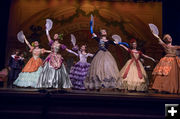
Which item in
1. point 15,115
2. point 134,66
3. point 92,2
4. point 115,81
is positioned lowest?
point 15,115

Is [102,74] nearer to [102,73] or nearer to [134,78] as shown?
[102,73]

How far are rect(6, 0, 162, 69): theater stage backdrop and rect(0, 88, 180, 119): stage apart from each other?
17.3ft

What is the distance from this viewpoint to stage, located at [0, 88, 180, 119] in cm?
302

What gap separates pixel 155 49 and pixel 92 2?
337 centimetres

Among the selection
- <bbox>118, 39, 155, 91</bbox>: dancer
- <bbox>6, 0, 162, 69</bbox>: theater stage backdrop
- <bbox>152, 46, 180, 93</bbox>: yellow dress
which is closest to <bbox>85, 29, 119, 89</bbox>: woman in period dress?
<bbox>118, 39, 155, 91</bbox>: dancer

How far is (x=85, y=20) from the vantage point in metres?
8.73

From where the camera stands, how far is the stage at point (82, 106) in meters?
3.02

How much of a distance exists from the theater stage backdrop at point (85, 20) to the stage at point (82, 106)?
528cm

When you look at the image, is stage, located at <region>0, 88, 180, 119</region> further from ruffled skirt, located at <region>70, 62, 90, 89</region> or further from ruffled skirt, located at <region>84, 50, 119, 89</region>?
ruffled skirt, located at <region>70, 62, 90, 89</region>

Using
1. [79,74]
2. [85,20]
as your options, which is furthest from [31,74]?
[85,20]

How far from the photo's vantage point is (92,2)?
8.90 m

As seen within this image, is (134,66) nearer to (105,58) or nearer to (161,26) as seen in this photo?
(105,58)

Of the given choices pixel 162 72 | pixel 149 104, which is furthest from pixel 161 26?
pixel 149 104

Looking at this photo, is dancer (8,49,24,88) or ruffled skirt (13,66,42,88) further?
dancer (8,49,24,88)
